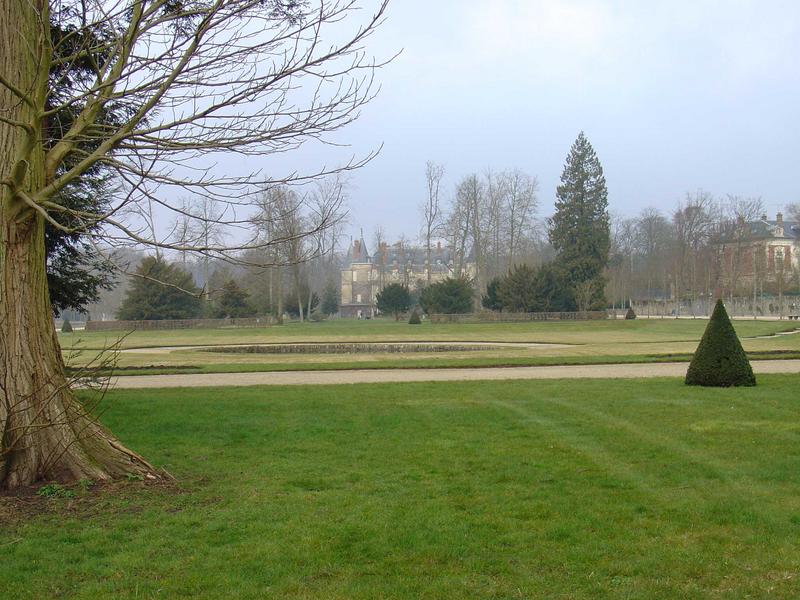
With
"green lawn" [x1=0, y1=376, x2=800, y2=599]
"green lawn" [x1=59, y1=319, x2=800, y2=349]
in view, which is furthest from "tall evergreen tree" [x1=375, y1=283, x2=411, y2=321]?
"green lawn" [x1=0, y1=376, x2=800, y2=599]

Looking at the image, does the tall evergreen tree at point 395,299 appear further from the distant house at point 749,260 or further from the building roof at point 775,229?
the building roof at point 775,229

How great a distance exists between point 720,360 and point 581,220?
50.3 metres

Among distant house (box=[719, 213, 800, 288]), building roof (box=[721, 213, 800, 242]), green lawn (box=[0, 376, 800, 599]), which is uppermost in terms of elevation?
building roof (box=[721, 213, 800, 242])

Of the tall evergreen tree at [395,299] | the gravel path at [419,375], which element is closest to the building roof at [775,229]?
the tall evergreen tree at [395,299]

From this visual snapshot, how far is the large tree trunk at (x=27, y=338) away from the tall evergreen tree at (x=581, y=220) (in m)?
56.3

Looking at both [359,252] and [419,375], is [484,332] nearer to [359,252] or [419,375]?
[419,375]

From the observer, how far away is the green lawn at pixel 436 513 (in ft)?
15.2

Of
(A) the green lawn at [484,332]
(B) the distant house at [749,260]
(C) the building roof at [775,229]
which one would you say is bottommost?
(A) the green lawn at [484,332]

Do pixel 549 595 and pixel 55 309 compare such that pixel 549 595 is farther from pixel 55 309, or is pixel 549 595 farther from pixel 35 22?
pixel 55 309

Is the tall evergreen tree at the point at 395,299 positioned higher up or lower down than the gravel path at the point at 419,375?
higher up

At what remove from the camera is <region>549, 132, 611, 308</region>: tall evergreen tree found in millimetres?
61750

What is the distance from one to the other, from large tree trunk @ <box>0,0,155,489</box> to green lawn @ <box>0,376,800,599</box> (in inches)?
19.3

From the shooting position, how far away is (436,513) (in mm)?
6098

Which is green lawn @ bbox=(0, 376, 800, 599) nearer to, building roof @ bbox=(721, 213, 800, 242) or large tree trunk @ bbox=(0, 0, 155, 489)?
large tree trunk @ bbox=(0, 0, 155, 489)
